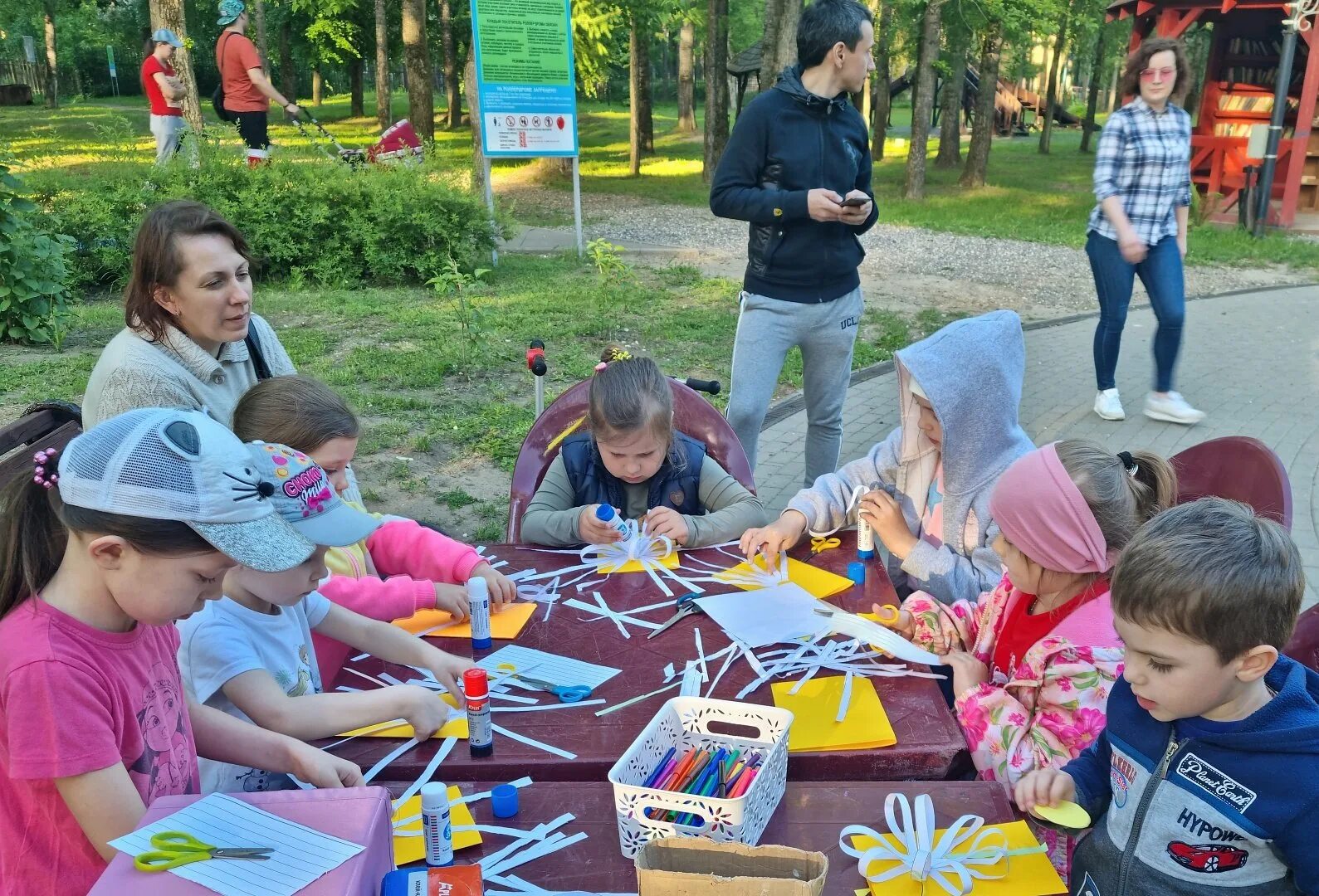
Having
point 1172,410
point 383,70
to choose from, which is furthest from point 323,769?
point 383,70

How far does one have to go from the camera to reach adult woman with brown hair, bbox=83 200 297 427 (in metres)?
3.16

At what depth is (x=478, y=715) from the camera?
76.3 inches

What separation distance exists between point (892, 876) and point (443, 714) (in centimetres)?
95

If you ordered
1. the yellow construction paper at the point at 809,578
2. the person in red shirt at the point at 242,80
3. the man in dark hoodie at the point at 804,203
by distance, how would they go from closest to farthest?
the yellow construction paper at the point at 809,578 < the man in dark hoodie at the point at 804,203 < the person in red shirt at the point at 242,80

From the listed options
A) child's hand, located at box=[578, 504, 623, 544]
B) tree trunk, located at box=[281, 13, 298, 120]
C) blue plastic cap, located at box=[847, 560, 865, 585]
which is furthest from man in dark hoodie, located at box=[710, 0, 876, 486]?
tree trunk, located at box=[281, 13, 298, 120]

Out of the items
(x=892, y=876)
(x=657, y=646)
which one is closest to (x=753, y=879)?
(x=892, y=876)

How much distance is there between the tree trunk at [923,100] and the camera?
55.8 feet

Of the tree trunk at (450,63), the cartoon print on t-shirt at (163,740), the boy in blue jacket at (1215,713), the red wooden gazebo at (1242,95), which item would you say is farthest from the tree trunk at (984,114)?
the cartoon print on t-shirt at (163,740)

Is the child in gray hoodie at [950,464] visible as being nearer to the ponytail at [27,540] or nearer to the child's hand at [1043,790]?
the child's hand at [1043,790]

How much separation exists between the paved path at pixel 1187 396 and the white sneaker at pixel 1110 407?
6 cm

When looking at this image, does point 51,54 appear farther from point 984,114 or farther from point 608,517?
point 608,517

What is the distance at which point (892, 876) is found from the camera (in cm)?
164

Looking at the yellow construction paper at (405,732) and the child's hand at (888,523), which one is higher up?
the child's hand at (888,523)

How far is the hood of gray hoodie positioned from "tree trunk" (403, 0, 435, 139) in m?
19.0
